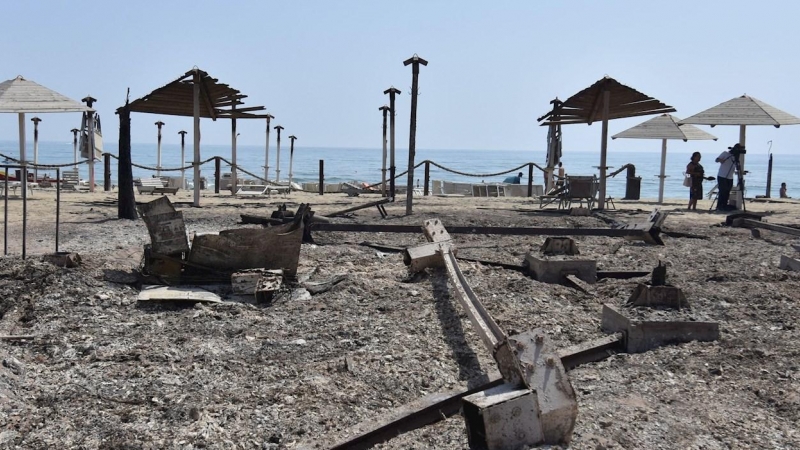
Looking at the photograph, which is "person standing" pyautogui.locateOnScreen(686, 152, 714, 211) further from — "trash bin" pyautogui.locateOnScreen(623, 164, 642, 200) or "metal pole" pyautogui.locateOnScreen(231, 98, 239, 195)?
"metal pole" pyautogui.locateOnScreen(231, 98, 239, 195)

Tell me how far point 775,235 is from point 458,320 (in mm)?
8010

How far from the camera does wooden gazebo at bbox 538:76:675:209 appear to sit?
1605 cm

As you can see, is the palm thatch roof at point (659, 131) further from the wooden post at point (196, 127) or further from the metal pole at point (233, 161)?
the wooden post at point (196, 127)

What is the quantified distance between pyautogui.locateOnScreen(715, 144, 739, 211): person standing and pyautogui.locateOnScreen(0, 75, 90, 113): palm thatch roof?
519 inches

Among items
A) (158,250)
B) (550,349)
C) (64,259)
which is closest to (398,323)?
(550,349)

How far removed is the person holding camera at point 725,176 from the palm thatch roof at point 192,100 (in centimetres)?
1107

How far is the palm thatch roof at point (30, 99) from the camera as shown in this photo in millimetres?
13966

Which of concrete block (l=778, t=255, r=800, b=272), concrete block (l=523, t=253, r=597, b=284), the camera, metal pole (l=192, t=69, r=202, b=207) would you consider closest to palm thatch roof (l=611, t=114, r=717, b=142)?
the camera

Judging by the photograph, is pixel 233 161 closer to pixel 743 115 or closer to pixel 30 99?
pixel 30 99

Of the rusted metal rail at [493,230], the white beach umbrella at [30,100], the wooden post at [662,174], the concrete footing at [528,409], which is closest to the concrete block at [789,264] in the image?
the rusted metal rail at [493,230]

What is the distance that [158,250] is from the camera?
7055 mm

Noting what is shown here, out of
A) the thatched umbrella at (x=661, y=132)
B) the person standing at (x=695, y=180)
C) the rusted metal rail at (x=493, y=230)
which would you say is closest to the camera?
the rusted metal rail at (x=493, y=230)

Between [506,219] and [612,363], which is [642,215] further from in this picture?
[612,363]

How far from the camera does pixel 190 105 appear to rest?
18281 mm
